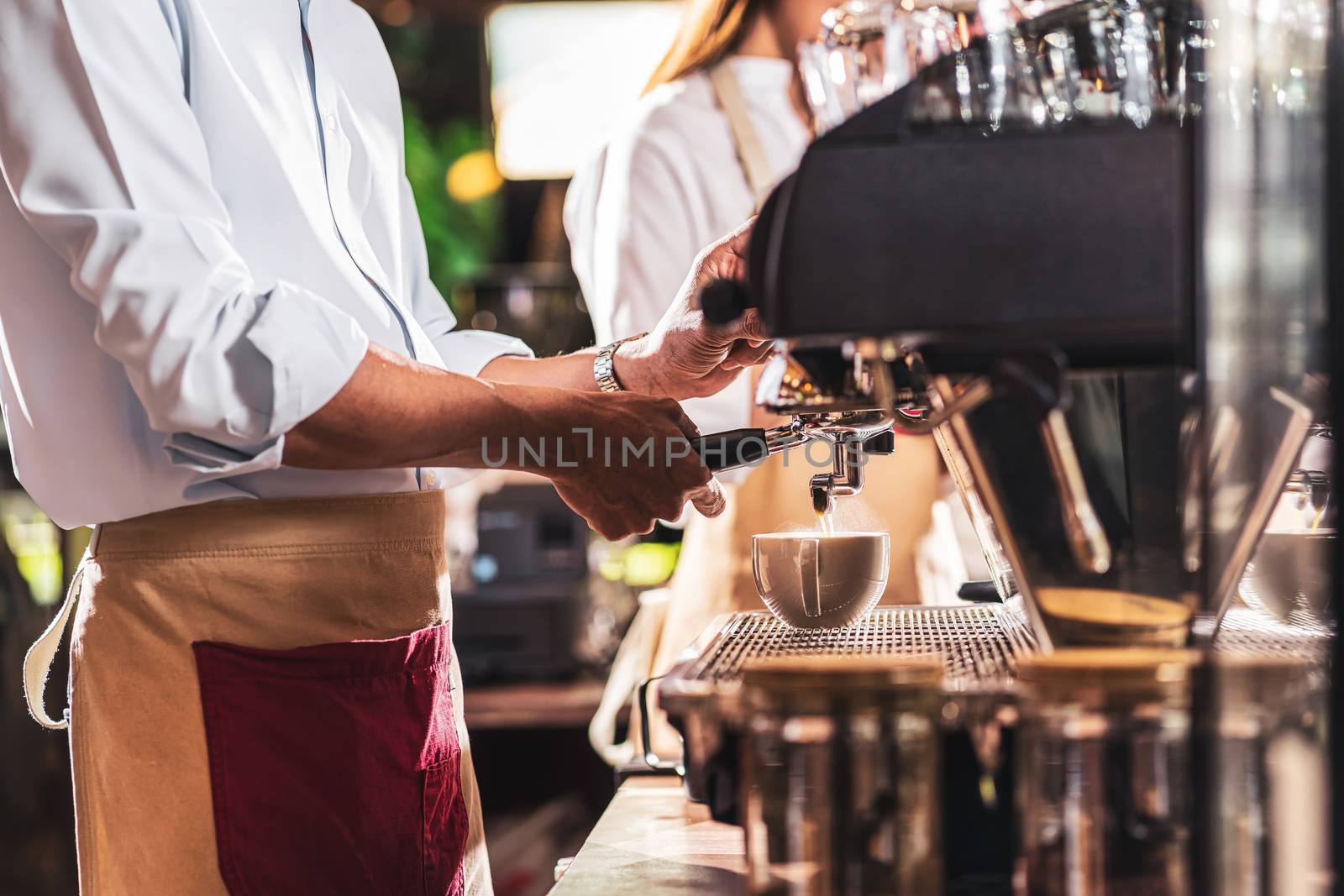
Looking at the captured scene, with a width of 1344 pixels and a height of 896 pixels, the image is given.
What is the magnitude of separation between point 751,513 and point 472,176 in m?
2.82

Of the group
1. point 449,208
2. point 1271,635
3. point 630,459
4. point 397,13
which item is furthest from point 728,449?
point 397,13

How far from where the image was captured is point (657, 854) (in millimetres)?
882

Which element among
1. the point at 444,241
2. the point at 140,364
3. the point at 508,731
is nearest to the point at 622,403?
the point at 140,364

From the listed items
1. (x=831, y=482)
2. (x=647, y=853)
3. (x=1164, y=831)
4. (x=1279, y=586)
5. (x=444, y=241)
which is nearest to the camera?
(x=1164, y=831)

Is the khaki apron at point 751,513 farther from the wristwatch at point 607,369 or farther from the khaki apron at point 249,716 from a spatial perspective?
the khaki apron at point 249,716

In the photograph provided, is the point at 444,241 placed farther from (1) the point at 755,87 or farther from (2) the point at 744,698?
(2) the point at 744,698

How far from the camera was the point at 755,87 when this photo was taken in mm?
1706

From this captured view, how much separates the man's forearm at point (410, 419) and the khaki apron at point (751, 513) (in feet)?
2.47

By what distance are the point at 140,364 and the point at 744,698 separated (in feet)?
1.40

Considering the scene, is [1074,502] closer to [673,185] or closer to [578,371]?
[578,371]

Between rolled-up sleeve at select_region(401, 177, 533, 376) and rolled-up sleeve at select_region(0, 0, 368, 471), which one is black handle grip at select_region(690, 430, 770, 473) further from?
rolled-up sleeve at select_region(401, 177, 533, 376)

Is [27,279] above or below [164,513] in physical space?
above

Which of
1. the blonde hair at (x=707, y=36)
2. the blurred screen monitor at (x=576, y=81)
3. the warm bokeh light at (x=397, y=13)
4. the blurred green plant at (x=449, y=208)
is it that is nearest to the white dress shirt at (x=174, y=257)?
the blonde hair at (x=707, y=36)

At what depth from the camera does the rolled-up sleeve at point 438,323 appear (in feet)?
4.28
